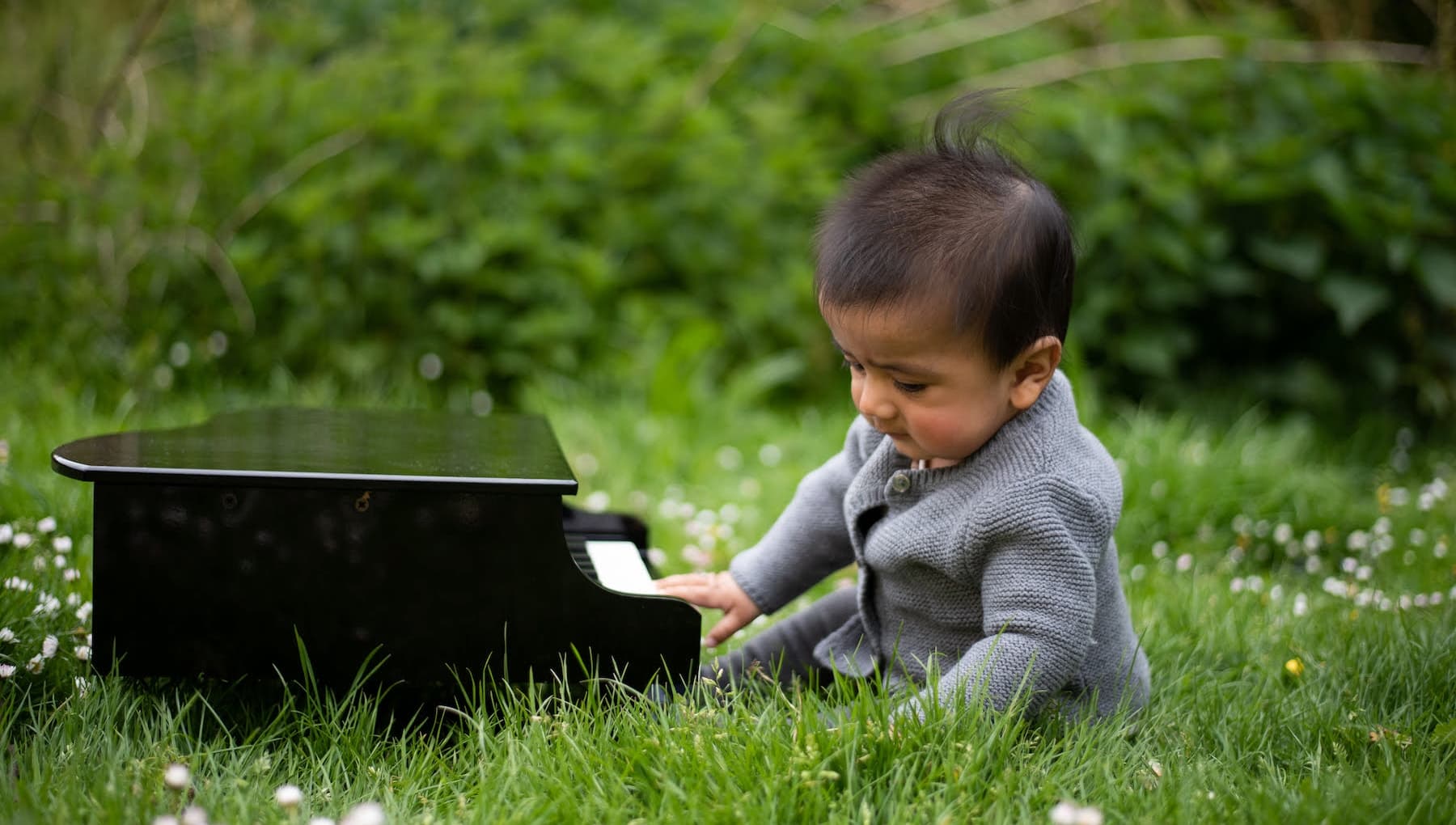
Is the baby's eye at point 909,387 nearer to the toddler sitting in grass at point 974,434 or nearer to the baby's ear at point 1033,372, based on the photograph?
the toddler sitting in grass at point 974,434

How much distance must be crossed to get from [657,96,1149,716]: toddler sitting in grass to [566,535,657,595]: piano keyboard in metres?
0.43

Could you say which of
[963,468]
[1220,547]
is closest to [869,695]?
[963,468]

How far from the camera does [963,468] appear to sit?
2.18 m

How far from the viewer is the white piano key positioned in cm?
228

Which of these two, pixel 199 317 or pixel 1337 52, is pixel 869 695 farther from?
pixel 1337 52

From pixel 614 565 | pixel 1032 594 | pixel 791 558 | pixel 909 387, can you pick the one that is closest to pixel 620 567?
pixel 614 565

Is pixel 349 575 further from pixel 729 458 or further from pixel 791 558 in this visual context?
pixel 729 458

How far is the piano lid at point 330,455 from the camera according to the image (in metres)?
1.91

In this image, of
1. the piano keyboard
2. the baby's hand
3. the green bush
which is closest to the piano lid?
the piano keyboard

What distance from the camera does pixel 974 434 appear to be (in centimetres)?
211

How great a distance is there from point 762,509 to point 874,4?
4481 millimetres

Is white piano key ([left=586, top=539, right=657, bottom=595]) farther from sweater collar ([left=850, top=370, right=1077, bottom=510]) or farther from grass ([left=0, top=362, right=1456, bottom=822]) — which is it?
sweater collar ([left=850, top=370, right=1077, bottom=510])

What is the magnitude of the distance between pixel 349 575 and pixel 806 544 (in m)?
0.95

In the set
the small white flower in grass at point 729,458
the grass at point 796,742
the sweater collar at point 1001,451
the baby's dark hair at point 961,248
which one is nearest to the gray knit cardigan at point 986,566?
the sweater collar at point 1001,451
